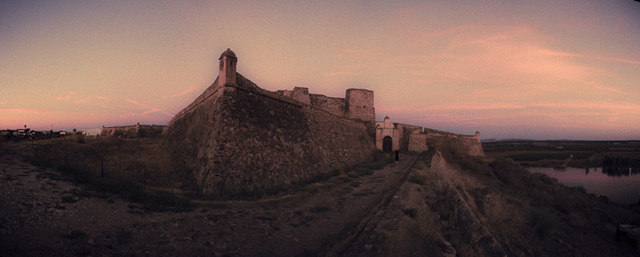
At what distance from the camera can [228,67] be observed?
1070 cm

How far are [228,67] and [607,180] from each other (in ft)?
177

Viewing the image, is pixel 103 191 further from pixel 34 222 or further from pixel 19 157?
pixel 19 157

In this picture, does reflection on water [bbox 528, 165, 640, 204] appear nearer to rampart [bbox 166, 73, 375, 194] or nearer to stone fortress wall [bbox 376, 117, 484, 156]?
stone fortress wall [bbox 376, 117, 484, 156]

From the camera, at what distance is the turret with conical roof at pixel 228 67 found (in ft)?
34.8

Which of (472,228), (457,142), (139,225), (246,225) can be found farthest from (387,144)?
(139,225)

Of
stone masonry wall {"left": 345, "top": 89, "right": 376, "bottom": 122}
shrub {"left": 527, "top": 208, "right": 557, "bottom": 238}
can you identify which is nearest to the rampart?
shrub {"left": 527, "top": 208, "right": 557, "bottom": 238}

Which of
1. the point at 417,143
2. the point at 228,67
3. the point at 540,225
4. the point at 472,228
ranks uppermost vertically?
the point at 228,67

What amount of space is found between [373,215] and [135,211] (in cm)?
580

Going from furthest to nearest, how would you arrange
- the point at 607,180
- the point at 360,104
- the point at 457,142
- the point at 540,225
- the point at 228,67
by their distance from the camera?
1. the point at 607,180
2. the point at 457,142
3. the point at 360,104
4. the point at 228,67
5. the point at 540,225

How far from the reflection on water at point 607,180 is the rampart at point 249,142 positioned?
108 ft

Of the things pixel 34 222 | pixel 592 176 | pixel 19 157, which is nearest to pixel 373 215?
pixel 34 222

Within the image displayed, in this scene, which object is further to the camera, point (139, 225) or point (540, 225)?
point (540, 225)

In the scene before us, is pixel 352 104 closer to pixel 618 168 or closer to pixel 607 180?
pixel 607 180

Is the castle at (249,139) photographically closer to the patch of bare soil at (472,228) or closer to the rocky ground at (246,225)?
the rocky ground at (246,225)
